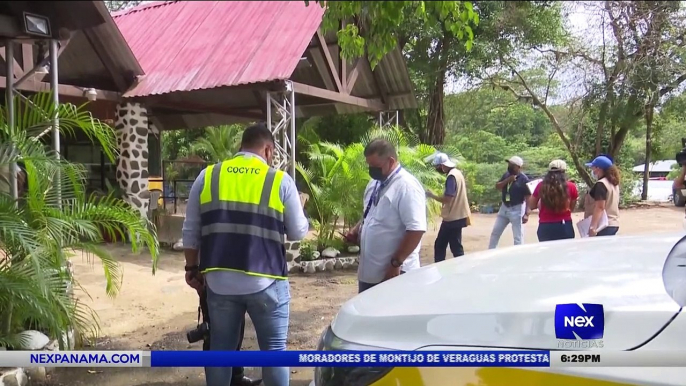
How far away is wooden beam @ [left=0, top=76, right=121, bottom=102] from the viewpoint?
26.6 ft

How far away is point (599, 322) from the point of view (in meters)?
1.81

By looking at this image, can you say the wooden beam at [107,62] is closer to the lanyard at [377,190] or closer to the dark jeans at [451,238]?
the dark jeans at [451,238]

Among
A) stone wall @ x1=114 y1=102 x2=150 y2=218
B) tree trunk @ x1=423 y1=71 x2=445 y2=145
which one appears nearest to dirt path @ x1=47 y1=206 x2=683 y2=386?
stone wall @ x1=114 y1=102 x2=150 y2=218

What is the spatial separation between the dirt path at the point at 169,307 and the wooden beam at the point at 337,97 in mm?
2905

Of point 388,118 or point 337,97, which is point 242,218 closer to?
point 337,97

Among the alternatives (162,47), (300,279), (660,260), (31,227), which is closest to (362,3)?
(660,260)

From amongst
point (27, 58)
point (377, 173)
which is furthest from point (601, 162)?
point (27, 58)

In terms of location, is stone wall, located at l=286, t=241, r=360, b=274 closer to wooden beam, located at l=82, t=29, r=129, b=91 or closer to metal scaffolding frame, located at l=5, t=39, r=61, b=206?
wooden beam, located at l=82, t=29, r=129, b=91

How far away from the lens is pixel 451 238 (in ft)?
23.5

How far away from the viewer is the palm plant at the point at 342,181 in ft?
31.8

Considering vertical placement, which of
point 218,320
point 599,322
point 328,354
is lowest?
point 218,320

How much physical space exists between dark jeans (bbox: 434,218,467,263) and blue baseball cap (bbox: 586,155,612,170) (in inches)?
66.5

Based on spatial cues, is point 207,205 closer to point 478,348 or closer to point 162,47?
point 478,348

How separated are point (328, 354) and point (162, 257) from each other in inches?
359
